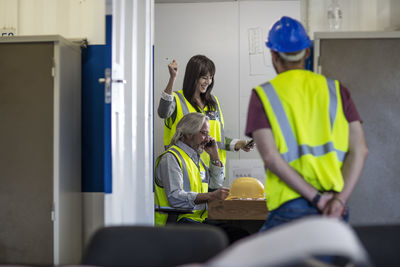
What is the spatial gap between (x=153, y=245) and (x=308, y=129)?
0.88 metres

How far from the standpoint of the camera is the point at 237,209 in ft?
11.6

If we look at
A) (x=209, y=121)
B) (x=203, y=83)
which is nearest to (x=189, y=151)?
(x=209, y=121)

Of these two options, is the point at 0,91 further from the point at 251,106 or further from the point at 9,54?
the point at 251,106

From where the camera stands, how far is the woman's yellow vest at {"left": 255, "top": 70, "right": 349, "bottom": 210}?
217cm

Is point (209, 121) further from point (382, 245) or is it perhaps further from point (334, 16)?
point (382, 245)

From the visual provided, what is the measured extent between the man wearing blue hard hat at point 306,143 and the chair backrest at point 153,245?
665 millimetres

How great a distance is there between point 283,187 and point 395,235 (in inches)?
27.2

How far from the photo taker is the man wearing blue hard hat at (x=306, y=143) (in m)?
2.16

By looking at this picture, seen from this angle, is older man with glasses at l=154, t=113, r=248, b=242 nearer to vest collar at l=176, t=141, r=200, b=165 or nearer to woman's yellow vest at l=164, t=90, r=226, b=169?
vest collar at l=176, t=141, r=200, b=165

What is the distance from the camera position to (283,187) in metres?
2.21

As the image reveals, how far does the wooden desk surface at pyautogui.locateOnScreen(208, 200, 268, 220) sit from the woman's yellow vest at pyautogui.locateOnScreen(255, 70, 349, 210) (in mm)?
1298

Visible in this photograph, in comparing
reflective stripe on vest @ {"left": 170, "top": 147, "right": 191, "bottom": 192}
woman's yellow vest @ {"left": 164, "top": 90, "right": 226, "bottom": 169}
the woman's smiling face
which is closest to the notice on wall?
woman's yellow vest @ {"left": 164, "top": 90, "right": 226, "bottom": 169}

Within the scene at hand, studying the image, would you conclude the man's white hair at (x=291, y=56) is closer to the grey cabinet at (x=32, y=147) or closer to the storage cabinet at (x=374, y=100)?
the storage cabinet at (x=374, y=100)

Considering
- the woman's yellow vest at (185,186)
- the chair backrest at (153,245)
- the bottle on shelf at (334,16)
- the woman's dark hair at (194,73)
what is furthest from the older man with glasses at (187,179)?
the chair backrest at (153,245)
